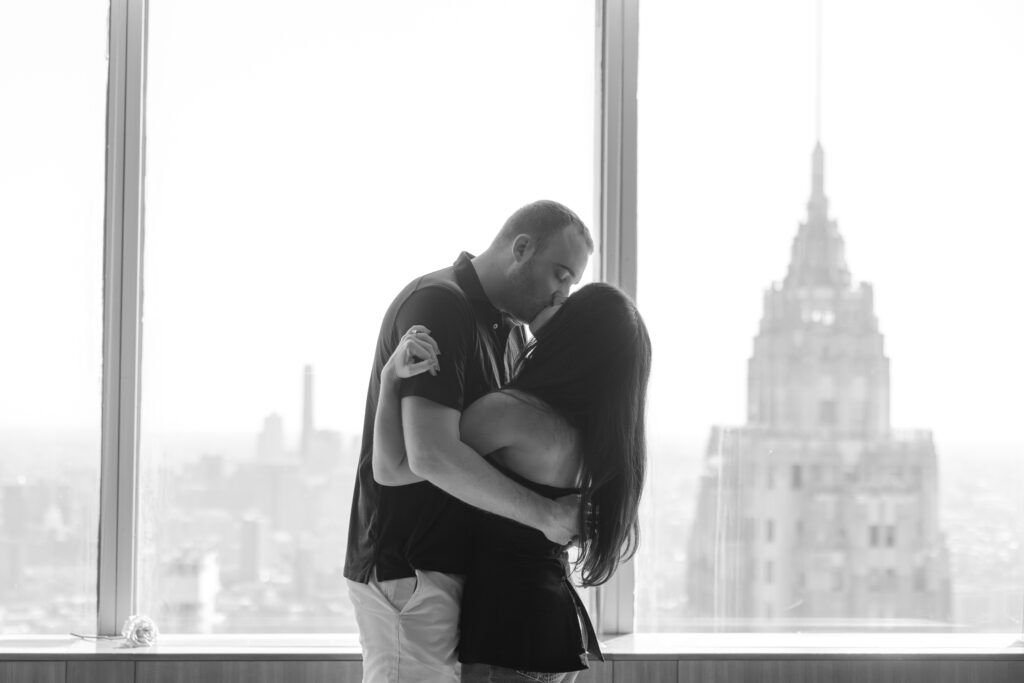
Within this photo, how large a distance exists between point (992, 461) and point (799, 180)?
979mm

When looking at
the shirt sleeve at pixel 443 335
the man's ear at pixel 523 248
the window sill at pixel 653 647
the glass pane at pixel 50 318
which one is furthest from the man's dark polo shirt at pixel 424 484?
the glass pane at pixel 50 318

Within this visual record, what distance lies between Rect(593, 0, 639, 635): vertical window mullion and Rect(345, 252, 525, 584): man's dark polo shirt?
1051mm

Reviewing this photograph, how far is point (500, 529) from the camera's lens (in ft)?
5.04

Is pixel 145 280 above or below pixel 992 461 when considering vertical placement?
above

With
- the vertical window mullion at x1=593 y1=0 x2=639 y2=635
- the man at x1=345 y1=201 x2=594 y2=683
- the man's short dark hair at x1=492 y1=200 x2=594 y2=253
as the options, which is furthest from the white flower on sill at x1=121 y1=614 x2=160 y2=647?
the man's short dark hair at x1=492 y1=200 x2=594 y2=253

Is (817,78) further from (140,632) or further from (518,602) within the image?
(140,632)

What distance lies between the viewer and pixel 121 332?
101 inches

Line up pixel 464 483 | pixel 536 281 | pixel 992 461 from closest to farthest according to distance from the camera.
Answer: pixel 464 483 < pixel 536 281 < pixel 992 461

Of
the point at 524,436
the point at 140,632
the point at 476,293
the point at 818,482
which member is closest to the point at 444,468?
the point at 524,436

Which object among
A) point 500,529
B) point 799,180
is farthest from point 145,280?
point 799,180

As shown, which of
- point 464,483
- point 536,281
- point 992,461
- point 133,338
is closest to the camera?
point 464,483

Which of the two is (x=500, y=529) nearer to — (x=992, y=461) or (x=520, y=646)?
(x=520, y=646)

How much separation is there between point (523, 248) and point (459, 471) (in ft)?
1.42

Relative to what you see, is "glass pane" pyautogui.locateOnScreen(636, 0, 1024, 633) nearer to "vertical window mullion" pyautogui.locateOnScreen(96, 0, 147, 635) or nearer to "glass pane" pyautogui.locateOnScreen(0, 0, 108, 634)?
"vertical window mullion" pyautogui.locateOnScreen(96, 0, 147, 635)
